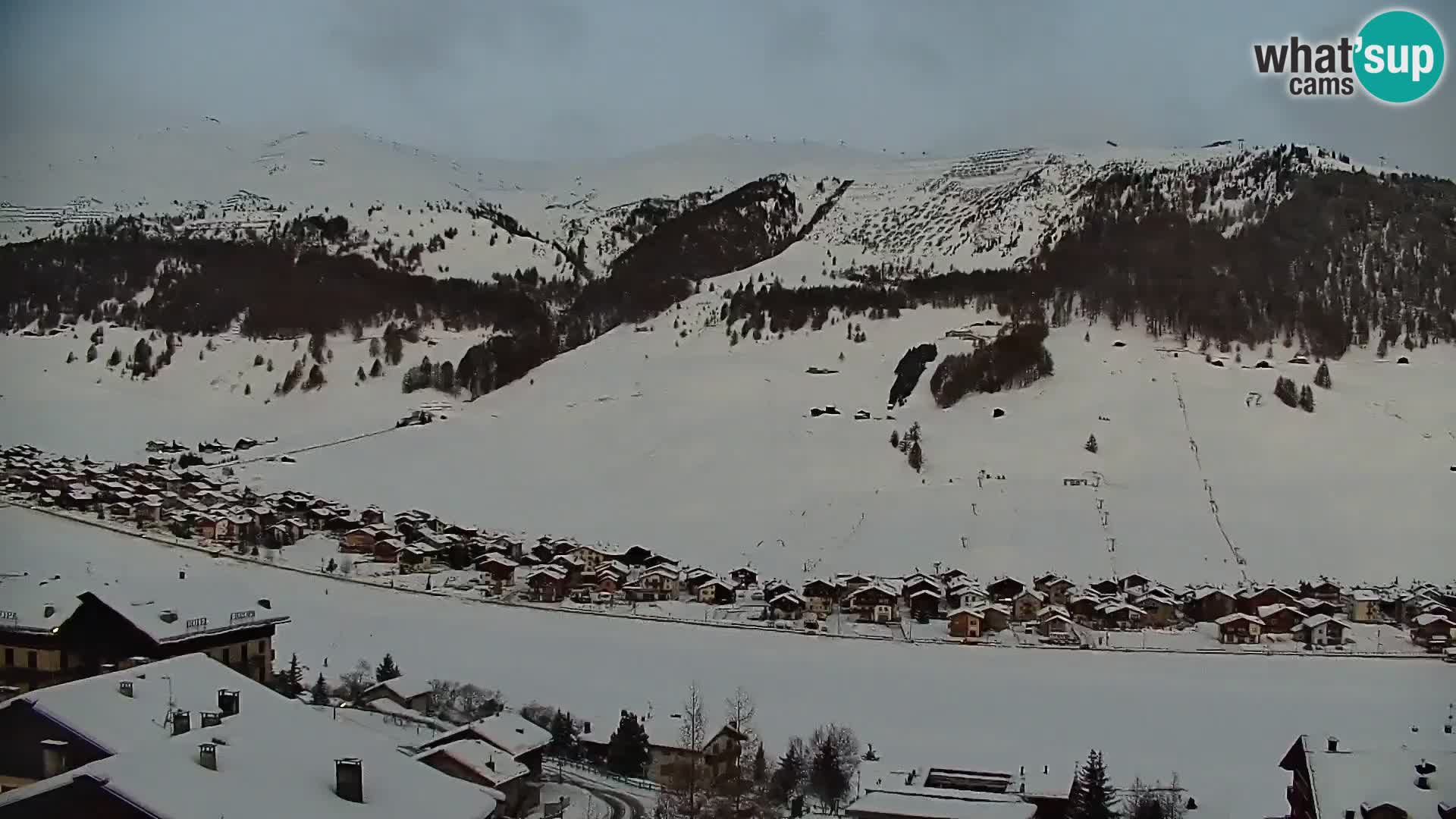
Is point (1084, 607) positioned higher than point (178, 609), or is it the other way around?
point (178, 609)

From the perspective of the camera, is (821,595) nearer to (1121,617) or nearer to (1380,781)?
(1121,617)

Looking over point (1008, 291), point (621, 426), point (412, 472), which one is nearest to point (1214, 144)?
point (1008, 291)

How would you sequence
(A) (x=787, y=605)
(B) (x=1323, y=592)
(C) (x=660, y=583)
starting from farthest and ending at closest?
(C) (x=660, y=583) → (B) (x=1323, y=592) → (A) (x=787, y=605)

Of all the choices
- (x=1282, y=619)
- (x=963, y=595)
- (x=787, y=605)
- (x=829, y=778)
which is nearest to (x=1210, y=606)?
(x=1282, y=619)

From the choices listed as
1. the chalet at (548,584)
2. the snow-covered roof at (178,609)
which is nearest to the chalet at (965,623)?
the chalet at (548,584)

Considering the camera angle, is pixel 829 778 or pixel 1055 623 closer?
pixel 829 778

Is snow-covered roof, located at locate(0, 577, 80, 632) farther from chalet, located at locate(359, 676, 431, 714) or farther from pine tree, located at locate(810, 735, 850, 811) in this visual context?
pine tree, located at locate(810, 735, 850, 811)

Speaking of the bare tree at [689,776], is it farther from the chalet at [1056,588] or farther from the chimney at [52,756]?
the chalet at [1056,588]

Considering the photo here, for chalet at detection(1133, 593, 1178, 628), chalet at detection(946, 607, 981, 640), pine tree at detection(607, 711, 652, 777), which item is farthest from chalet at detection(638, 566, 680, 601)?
pine tree at detection(607, 711, 652, 777)
